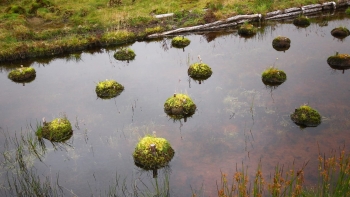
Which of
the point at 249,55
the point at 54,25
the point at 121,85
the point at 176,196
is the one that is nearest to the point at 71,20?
the point at 54,25

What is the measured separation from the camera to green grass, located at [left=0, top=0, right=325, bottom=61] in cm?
2352

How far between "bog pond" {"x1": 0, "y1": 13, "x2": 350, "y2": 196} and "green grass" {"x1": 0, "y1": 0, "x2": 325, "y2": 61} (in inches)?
50.7

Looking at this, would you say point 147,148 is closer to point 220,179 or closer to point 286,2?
point 220,179

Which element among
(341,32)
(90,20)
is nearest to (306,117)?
(341,32)

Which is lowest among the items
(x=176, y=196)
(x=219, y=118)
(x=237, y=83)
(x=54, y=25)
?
(x=176, y=196)

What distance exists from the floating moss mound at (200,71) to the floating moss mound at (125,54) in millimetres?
5088

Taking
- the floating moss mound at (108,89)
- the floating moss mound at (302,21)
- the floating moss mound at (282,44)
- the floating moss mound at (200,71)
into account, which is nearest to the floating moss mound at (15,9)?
the floating moss mound at (108,89)

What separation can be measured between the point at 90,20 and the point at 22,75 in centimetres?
1019

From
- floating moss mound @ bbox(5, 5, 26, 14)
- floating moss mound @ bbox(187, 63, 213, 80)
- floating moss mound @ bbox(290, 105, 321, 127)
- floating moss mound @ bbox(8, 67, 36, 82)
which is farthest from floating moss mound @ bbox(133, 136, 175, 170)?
floating moss mound @ bbox(5, 5, 26, 14)

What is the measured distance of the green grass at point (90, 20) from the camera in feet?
77.2

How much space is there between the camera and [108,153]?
1276 centimetres

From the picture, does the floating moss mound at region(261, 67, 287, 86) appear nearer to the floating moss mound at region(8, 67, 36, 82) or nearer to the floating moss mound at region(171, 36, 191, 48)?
the floating moss mound at region(171, 36, 191, 48)

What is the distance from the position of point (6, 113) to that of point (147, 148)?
28.4 ft

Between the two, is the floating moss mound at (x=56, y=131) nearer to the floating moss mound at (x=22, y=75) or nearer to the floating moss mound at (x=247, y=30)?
the floating moss mound at (x=22, y=75)
